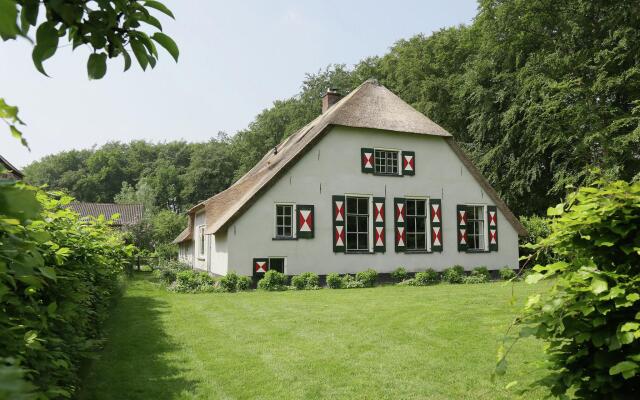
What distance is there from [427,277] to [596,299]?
1305 cm

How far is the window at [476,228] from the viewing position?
17.1 metres

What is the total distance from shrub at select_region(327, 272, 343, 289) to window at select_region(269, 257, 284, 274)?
1.47 meters

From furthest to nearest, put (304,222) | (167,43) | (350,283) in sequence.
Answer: (304,222)
(350,283)
(167,43)

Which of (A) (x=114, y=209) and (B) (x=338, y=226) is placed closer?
(B) (x=338, y=226)

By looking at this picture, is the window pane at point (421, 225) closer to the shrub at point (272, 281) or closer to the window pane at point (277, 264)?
the window pane at point (277, 264)

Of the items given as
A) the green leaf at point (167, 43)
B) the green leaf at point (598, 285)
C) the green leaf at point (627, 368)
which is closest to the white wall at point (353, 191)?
the green leaf at point (598, 285)

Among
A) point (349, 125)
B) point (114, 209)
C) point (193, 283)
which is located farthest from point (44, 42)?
point (114, 209)

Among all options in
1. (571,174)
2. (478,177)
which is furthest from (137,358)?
(571,174)

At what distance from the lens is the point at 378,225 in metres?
15.4

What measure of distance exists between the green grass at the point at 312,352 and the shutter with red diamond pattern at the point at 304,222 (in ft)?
14.7

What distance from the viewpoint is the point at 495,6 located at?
2258 cm

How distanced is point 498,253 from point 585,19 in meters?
10.8

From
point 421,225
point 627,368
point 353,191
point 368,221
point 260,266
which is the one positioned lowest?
point 260,266

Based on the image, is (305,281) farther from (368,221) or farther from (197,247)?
(197,247)
